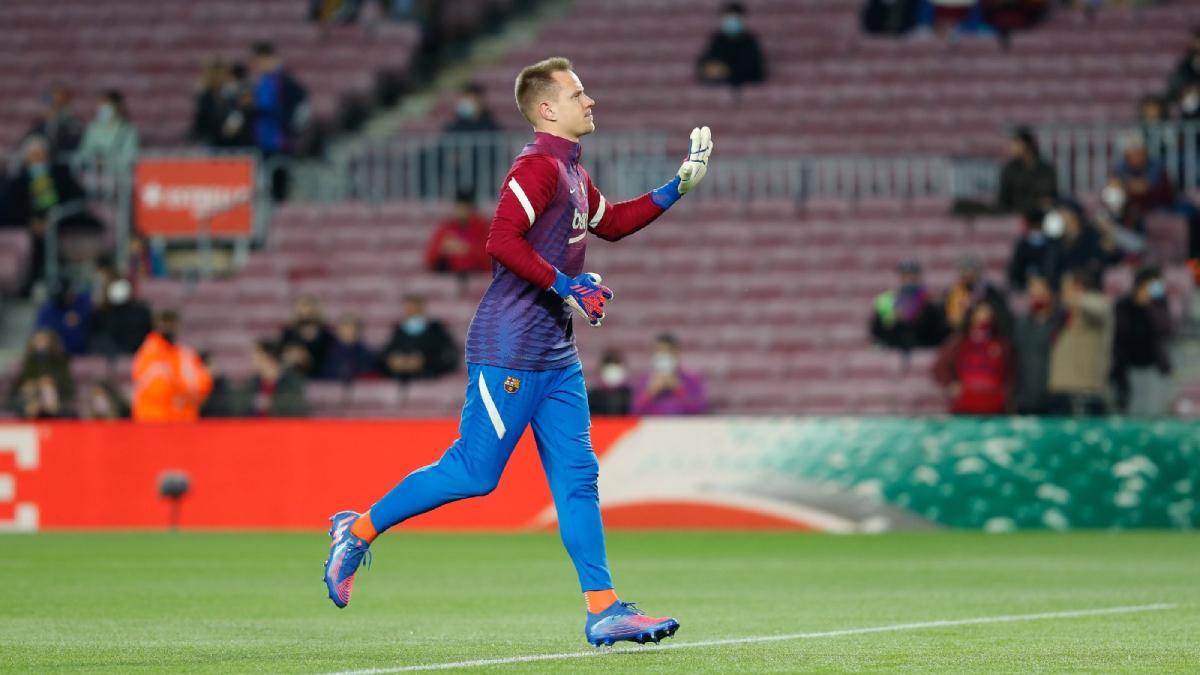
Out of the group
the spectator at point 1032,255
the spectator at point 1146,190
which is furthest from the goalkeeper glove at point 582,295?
the spectator at point 1146,190

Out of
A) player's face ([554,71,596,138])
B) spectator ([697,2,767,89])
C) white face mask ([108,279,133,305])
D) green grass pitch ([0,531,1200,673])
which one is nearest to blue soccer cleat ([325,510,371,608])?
green grass pitch ([0,531,1200,673])

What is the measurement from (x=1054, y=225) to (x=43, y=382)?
9.81m

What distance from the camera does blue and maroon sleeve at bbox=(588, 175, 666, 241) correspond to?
8859 mm

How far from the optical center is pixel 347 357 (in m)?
21.7

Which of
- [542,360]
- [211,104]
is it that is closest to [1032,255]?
[211,104]

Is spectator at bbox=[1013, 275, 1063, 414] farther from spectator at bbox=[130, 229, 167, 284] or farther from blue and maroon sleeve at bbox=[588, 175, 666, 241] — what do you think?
blue and maroon sleeve at bbox=[588, 175, 666, 241]

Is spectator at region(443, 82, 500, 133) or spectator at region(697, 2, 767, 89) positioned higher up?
spectator at region(697, 2, 767, 89)

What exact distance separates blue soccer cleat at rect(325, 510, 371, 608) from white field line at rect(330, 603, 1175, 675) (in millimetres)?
924

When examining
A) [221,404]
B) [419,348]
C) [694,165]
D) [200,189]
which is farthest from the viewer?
[200,189]

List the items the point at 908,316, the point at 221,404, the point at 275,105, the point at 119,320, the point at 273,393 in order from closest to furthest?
the point at 273,393
the point at 221,404
the point at 908,316
the point at 119,320
the point at 275,105

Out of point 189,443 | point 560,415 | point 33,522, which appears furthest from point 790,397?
point 560,415

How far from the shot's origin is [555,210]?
849 cm

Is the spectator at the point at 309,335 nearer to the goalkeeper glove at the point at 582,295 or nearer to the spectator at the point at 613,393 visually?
the spectator at the point at 613,393

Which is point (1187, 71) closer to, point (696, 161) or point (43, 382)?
point (43, 382)
